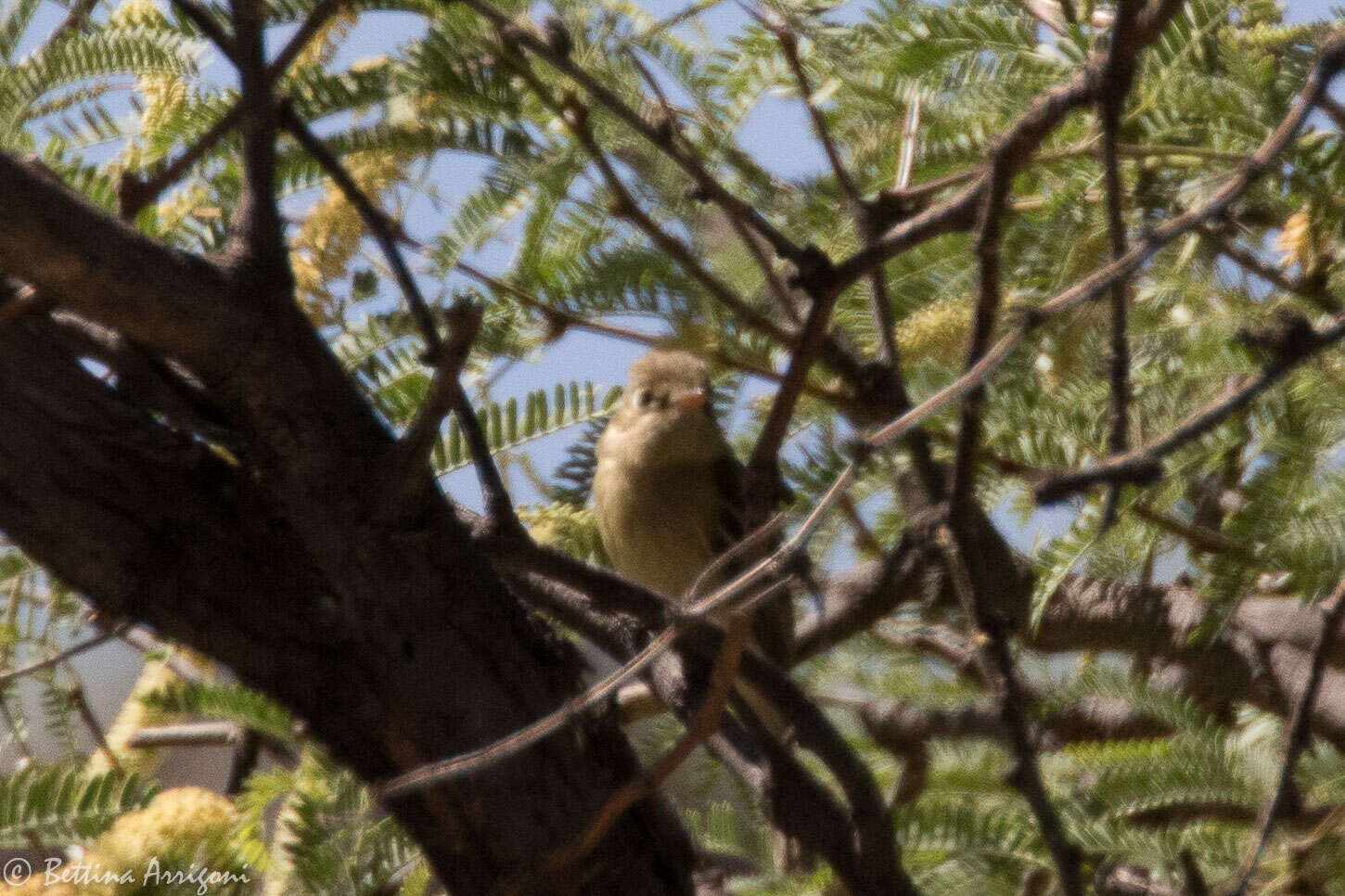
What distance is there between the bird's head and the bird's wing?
8cm

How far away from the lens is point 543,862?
4.97 ft

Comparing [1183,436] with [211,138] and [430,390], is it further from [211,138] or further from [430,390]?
[211,138]

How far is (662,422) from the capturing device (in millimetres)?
3674

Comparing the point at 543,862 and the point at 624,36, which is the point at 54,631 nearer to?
the point at 543,862

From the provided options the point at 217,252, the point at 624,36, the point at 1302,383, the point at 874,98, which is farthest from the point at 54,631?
the point at 1302,383

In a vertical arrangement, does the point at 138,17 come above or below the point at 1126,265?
above

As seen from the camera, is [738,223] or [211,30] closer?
[211,30]

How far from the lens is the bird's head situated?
3.61 metres

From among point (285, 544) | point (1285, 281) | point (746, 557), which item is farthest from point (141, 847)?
point (1285, 281)

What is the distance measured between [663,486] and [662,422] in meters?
0.17

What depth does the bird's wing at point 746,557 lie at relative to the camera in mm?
2748

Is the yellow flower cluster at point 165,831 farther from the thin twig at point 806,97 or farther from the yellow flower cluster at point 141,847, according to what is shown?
the thin twig at point 806,97

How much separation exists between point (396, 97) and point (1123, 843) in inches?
56.3

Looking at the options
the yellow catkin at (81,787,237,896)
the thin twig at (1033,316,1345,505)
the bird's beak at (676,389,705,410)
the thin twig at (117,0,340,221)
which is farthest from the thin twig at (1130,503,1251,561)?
the yellow catkin at (81,787,237,896)
